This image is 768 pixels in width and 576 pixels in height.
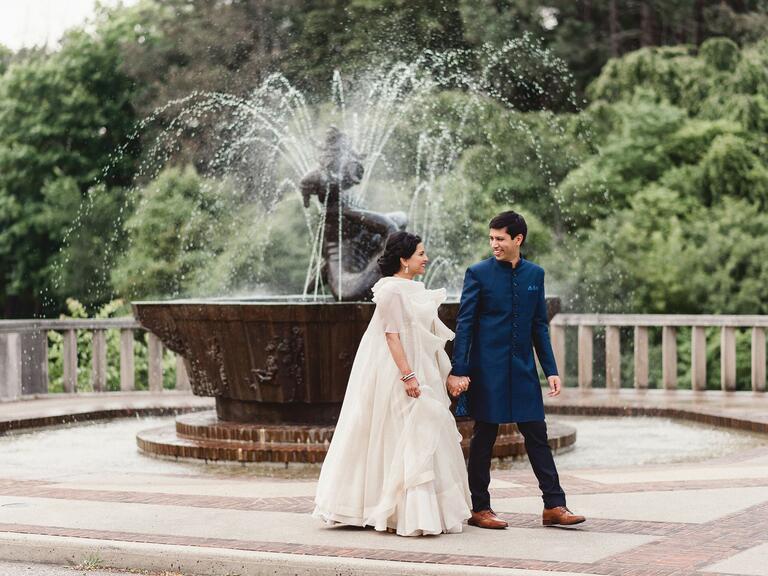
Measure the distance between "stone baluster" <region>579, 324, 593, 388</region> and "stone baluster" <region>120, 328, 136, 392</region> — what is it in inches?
231

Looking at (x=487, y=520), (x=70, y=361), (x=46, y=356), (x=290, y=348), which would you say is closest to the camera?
(x=487, y=520)

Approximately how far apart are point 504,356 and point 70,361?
1165cm

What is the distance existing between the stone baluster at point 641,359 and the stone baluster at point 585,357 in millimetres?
593

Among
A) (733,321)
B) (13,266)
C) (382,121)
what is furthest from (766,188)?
(13,266)

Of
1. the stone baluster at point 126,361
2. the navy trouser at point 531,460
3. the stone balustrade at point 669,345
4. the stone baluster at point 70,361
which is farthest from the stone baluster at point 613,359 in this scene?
the navy trouser at point 531,460

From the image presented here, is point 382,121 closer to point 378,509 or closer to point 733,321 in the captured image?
point 733,321

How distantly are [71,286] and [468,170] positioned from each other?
12.3 meters

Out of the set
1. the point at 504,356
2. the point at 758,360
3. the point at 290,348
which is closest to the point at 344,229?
the point at 290,348

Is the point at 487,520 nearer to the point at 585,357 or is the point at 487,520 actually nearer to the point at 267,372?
A: the point at 267,372

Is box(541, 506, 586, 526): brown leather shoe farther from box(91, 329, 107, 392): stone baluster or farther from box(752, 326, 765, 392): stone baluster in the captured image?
box(91, 329, 107, 392): stone baluster

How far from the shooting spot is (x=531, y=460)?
7.84 meters

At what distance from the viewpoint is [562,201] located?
28953mm

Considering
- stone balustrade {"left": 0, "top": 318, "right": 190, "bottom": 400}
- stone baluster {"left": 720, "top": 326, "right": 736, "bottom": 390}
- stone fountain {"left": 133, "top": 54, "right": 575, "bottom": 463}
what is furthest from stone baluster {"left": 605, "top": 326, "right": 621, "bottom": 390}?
stone balustrade {"left": 0, "top": 318, "right": 190, "bottom": 400}

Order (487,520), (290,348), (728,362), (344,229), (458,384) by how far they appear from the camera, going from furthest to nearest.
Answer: (728,362) → (344,229) → (290,348) → (487,520) → (458,384)
